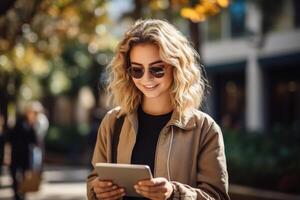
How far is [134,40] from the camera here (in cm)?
341

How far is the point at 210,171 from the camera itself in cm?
327

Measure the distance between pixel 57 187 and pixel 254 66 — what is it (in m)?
11.6

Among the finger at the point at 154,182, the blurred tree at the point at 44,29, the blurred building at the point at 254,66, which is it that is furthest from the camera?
the blurred building at the point at 254,66

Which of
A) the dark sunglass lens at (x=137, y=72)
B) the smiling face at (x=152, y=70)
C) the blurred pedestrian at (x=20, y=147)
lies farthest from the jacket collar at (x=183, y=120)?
the blurred pedestrian at (x=20, y=147)

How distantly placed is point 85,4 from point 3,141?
2.93m

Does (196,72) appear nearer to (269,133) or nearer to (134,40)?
(134,40)

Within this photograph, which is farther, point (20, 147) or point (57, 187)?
point (57, 187)

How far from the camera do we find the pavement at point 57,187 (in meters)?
14.1

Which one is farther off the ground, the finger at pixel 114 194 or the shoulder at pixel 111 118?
the shoulder at pixel 111 118

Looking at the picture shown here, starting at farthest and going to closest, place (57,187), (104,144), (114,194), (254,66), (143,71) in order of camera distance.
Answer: (254,66), (57,187), (104,144), (143,71), (114,194)

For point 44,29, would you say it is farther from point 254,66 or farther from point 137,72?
point 254,66

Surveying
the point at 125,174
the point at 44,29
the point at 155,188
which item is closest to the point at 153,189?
the point at 155,188

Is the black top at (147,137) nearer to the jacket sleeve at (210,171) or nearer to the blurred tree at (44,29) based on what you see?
the jacket sleeve at (210,171)

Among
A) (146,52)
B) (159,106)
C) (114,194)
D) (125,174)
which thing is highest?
(146,52)
